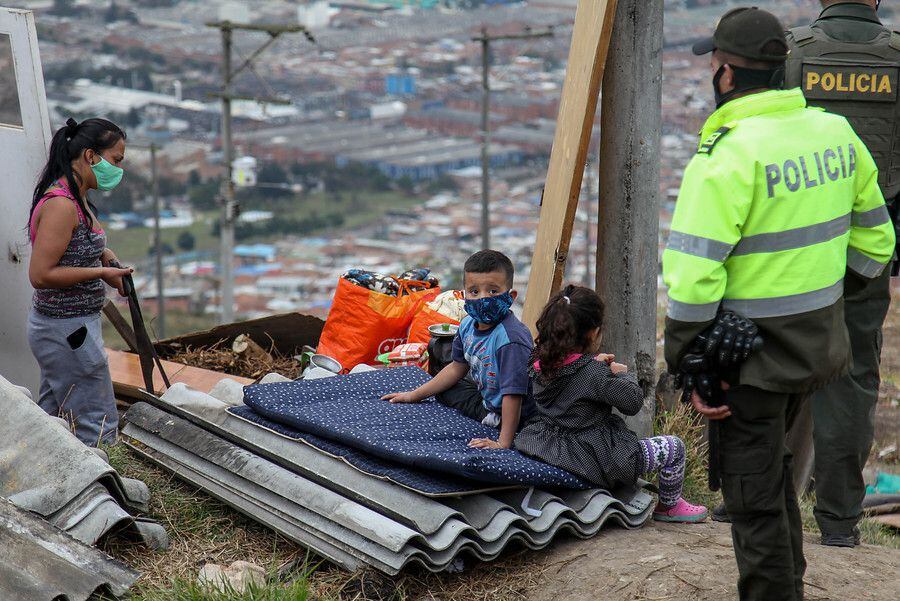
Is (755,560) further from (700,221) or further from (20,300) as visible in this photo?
(20,300)

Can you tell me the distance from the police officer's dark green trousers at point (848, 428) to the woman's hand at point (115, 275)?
135 inches

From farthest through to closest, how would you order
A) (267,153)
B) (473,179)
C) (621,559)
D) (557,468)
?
(473,179) < (267,153) < (557,468) < (621,559)

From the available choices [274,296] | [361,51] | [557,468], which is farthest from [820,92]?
[361,51]

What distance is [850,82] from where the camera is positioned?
4.39 m

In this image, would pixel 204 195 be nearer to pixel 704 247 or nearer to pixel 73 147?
pixel 73 147

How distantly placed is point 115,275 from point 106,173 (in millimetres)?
522

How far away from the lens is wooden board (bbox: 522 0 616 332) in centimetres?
471

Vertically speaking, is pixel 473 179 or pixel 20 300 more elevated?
pixel 20 300

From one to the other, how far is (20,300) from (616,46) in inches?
149

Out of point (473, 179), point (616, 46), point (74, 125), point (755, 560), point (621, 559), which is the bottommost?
point (473, 179)

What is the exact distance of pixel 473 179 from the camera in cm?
4969

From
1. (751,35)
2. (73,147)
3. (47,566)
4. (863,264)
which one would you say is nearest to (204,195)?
(73,147)

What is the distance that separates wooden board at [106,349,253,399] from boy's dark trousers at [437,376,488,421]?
161 centimetres

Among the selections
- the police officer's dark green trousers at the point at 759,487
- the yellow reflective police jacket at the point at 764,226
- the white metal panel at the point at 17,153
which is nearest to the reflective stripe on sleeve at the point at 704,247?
the yellow reflective police jacket at the point at 764,226
